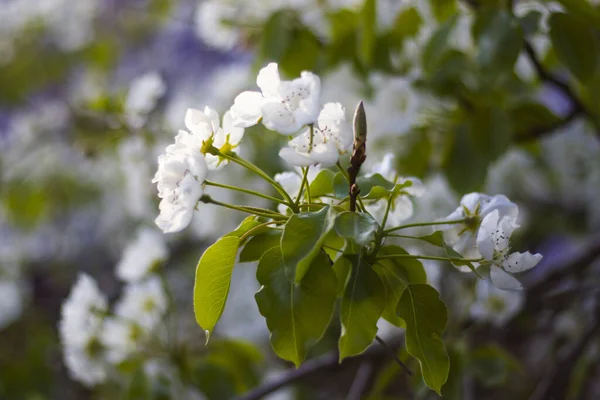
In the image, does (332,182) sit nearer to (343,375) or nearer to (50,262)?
(343,375)

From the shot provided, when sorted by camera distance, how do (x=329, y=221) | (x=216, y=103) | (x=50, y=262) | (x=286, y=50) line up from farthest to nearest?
(x=50, y=262) < (x=216, y=103) < (x=286, y=50) < (x=329, y=221)

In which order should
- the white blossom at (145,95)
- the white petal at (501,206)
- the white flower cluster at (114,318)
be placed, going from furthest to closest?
the white blossom at (145,95) < the white flower cluster at (114,318) < the white petal at (501,206)

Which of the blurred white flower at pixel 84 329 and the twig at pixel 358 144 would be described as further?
the blurred white flower at pixel 84 329

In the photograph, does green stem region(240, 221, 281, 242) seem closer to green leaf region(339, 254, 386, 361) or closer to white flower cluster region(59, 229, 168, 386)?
green leaf region(339, 254, 386, 361)

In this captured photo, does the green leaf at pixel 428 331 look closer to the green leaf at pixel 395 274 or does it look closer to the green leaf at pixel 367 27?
the green leaf at pixel 395 274

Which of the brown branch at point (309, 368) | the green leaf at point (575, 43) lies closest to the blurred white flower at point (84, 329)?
the brown branch at point (309, 368)

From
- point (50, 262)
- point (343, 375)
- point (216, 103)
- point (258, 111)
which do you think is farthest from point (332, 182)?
point (50, 262)

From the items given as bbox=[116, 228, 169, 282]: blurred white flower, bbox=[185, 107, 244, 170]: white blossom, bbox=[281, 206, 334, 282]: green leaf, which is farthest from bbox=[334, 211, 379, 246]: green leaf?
bbox=[116, 228, 169, 282]: blurred white flower
